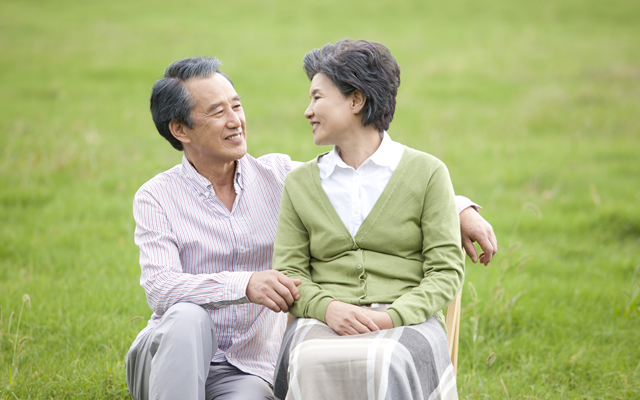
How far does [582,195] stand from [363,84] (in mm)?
5111

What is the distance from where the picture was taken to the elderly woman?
2.56m

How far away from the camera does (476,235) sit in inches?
119

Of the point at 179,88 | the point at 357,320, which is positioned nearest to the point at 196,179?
the point at 179,88

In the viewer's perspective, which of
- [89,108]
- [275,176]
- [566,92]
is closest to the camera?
[275,176]

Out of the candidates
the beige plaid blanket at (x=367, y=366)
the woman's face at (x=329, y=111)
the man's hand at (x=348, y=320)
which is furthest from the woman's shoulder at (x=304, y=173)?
the beige plaid blanket at (x=367, y=366)

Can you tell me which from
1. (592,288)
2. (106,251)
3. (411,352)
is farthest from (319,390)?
(106,251)

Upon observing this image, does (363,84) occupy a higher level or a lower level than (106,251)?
higher

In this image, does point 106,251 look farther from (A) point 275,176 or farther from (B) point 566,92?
(B) point 566,92

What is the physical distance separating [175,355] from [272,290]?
48 cm

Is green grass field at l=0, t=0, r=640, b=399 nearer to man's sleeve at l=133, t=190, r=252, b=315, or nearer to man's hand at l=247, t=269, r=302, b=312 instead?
man's sleeve at l=133, t=190, r=252, b=315

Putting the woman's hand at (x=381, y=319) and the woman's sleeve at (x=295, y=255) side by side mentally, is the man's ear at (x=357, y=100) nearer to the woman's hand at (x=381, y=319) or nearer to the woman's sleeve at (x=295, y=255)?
the woman's sleeve at (x=295, y=255)

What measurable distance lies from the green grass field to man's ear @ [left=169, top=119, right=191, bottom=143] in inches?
56.0

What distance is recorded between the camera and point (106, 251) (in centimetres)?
555

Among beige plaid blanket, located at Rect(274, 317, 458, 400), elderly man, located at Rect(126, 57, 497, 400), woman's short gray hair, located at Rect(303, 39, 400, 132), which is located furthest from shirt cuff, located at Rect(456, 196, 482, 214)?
beige plaid blanket, located at Rect(274, 317, 458, 400)
